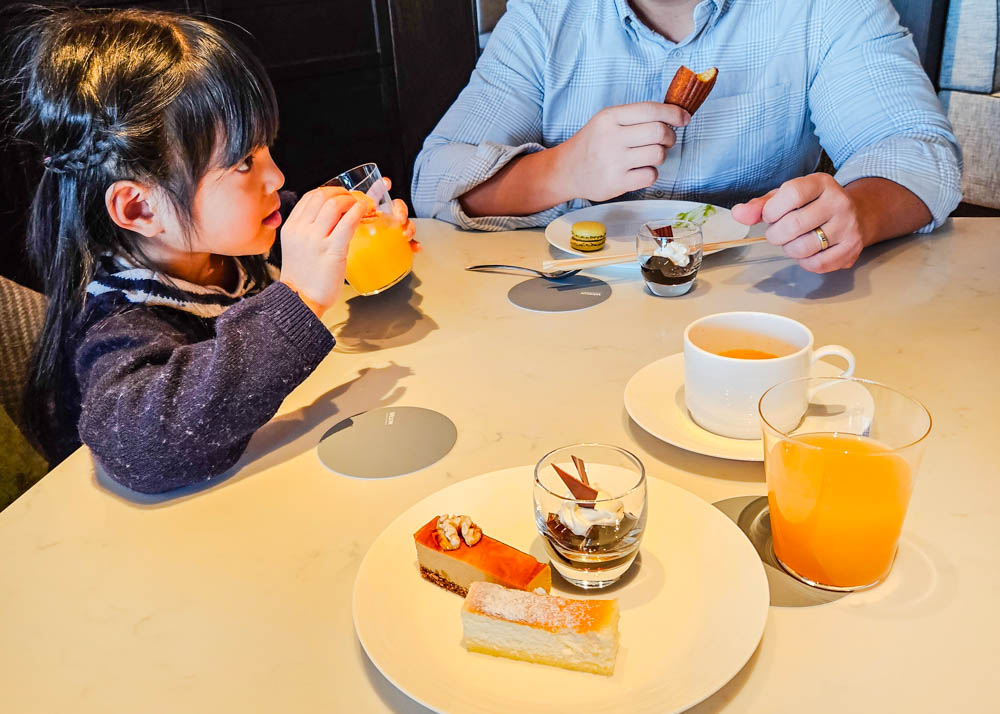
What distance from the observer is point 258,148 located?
1242 millimetres

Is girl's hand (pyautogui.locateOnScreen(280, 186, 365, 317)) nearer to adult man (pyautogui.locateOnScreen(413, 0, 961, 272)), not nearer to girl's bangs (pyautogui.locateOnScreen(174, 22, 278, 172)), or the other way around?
girl's bangs (pyautogui.locateOnScreen(174, 22, 278, 172))

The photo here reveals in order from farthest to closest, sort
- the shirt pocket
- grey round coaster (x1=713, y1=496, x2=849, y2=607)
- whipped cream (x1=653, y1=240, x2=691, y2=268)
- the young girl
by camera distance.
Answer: the shirt pocket < whipped cream (x1=653, y1=240, x2=691, y2=268) < the young girl < grey round coaster (x1=713, y1=496, x2=849, y2=607)

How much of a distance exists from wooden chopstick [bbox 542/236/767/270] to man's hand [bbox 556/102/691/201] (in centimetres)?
20

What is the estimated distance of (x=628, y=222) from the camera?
154cm

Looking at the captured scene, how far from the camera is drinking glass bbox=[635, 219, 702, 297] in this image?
1.23 meters

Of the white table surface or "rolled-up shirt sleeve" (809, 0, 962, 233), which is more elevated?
"rolled-up shirt sleeve" (809, 0, 962, 233)

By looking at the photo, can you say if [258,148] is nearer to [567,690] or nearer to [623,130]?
[623,130]

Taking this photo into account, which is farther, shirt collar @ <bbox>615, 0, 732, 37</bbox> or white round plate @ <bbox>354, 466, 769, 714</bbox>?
shirt collar @ <bbox>615, 0, 732, 37</bbox>

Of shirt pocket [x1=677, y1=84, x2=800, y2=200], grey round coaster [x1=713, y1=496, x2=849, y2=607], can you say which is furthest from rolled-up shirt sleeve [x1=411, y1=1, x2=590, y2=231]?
grey round coaster [x1=713, y1=496, x2=849, y2=607]

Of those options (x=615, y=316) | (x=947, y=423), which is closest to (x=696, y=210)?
(x=615, y=316)

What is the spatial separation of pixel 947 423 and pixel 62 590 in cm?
91

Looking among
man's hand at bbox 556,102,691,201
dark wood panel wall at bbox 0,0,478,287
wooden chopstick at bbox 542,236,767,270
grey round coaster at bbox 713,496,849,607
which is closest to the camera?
grey round coaster at bbox 713,496,849,607

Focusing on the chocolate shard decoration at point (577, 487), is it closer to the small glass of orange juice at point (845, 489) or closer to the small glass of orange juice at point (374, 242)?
the small glass of orange juice at point (845, 489)

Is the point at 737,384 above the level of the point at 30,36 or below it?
below
